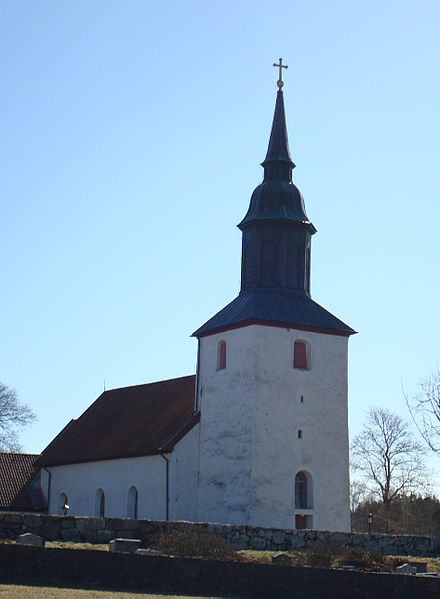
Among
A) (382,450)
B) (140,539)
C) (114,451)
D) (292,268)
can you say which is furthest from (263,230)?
(382,450)

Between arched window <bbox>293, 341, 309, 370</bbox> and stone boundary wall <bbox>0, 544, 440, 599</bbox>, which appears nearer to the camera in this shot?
stone boundary wall <bbox>0, 544, 440, 599</bbox>

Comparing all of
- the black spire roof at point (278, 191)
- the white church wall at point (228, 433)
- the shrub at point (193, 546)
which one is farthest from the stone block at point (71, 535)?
the black spire roof at point (278, 191)

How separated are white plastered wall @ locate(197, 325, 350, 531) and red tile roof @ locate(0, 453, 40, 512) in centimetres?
1397

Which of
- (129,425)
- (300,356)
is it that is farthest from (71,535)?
(129,425)

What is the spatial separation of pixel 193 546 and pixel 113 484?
19.1 m

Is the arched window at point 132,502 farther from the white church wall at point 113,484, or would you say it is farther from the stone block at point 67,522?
the stone block at point 67,522

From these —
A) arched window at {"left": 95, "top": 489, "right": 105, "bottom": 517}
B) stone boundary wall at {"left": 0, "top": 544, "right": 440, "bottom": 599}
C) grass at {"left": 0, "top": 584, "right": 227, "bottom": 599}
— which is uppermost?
arched window at {"left": 95, "top": 489, "right": 105, "bottom": 517}

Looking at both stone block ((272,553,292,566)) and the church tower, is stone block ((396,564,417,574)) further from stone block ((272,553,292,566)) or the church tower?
the church tower

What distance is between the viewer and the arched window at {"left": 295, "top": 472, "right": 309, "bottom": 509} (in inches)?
1304

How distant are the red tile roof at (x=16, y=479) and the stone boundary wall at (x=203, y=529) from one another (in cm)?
2316

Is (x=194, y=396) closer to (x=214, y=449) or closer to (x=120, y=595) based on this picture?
(x=214, y=449)

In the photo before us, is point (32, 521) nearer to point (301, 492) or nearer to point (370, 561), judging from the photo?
point (370, 561)

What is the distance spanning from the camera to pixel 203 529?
22.9m

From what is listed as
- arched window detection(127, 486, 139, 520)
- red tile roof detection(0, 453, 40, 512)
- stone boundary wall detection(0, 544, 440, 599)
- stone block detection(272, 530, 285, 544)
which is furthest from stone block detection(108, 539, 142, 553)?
red tile roof detection(0, 453, 40, 512)
